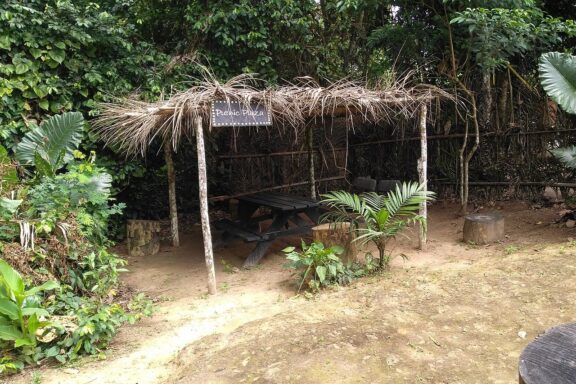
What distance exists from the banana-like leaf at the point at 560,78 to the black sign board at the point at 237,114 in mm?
3507

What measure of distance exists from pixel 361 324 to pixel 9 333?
2520 mm

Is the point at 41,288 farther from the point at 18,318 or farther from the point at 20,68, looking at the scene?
the point at 20,68

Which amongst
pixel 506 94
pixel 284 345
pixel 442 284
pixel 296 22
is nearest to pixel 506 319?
pixel 442 284

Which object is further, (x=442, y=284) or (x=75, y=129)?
(x=75, y=129)

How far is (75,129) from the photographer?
4777 millimetres

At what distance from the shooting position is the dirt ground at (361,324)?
262 cm

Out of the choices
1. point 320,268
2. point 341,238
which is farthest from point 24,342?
point 341,238

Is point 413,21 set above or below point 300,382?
above

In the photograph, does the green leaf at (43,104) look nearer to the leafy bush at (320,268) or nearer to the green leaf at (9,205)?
the green leaf at (9,205)

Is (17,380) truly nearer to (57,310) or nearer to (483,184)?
(57,310)

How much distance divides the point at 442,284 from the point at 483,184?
12.1ft

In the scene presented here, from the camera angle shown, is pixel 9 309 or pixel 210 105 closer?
pixel 9 309

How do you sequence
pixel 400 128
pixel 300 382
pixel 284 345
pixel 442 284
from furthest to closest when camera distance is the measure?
pixel 400 128 < pixel 442 284 < pixel 284 345 < pixel 300 382

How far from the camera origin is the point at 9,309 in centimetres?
276
